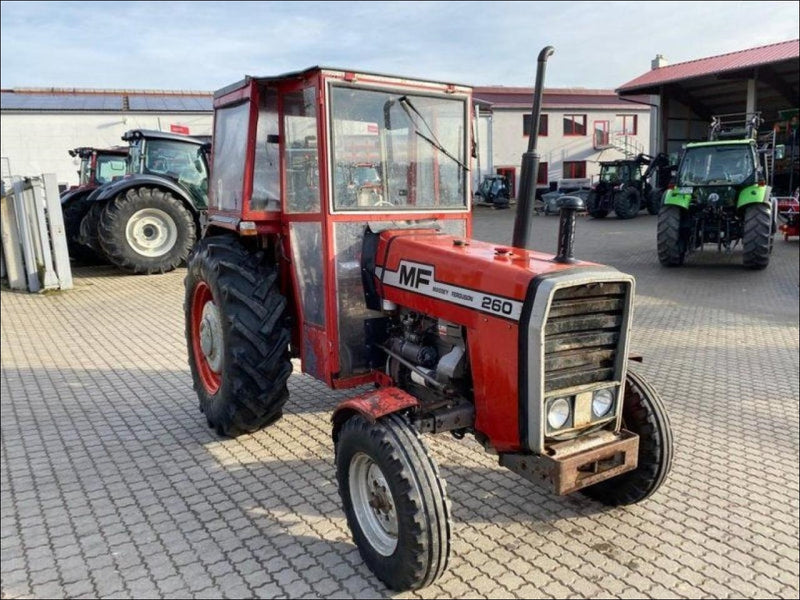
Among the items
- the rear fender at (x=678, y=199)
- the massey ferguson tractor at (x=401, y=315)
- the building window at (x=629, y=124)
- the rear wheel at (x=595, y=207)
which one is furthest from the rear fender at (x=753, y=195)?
the building window at (x=629, y=124)

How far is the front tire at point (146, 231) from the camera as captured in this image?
9.37 m

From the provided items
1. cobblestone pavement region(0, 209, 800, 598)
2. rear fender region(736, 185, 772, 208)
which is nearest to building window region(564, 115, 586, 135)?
rear fender region(736, 185, 772, 208)

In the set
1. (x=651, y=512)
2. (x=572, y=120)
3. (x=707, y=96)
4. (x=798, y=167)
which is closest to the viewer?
(x=651, y=512)

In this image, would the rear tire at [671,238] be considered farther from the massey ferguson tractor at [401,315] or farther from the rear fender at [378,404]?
the rear fender at [378,404]

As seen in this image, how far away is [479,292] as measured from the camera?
273 centimetres

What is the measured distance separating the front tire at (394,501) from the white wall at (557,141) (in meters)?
27.6

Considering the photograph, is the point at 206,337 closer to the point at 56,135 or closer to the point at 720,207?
the point at 720,207

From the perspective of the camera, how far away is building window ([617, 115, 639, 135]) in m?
31.9

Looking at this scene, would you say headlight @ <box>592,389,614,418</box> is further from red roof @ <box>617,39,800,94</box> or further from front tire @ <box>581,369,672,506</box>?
red roof @ <box>617,39,800,94</box>

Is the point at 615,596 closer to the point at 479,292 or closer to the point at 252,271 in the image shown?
the point at 479,292

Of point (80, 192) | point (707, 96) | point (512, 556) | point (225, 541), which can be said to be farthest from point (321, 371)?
point (707, 96)

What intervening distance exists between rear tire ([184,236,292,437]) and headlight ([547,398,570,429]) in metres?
1.61

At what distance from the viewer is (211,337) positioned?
407 cm

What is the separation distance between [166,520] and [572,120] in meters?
30.9
